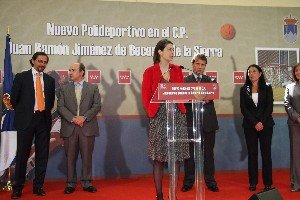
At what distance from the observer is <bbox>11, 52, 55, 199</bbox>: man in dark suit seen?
4160mm

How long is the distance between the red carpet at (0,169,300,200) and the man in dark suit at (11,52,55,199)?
0.81 feet

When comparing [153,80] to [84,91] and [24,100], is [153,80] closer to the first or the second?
[84,91]

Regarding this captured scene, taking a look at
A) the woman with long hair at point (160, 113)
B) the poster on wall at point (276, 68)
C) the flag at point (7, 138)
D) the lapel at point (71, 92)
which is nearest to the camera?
the woman with long hair at point (160, 113)

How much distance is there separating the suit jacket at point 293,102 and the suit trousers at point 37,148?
9.32 feet

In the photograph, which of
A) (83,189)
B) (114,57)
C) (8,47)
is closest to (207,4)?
(114,57)

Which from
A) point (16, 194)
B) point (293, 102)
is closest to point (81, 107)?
point (16, 194)

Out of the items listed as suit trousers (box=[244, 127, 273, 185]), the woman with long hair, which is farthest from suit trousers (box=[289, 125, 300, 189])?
the woman with long hair

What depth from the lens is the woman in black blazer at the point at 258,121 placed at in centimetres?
413

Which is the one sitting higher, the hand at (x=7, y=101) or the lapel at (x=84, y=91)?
the lapel at (x=84, y=91)

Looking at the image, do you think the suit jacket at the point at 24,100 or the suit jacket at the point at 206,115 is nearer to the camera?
the suit jacket at the point at 24,100

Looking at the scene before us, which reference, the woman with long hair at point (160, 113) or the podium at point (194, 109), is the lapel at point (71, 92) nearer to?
the woman with long hair at point (160, 113)

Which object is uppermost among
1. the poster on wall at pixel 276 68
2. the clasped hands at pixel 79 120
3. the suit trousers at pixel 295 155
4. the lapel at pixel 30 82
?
the poster on wall at pixel 276 68

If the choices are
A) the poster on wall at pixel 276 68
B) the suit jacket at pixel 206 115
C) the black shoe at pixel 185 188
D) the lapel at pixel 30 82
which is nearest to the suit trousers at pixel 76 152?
the lapel at pixel 30 82

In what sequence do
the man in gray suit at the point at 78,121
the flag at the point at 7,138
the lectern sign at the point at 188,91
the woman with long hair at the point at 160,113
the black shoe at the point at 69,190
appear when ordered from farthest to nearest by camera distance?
the flag at the point at 7,138
the man in gray suit at the point at 78,121
the black shoe at the point at 69,190
the woman with long hair at the point at 160,113
the lectern sign at the point at 188,91
